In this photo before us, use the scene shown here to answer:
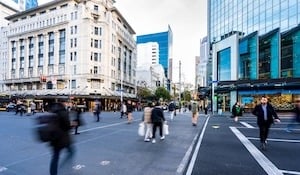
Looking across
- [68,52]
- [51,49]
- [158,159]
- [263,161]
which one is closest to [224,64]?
[68,52]

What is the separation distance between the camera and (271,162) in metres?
7.28

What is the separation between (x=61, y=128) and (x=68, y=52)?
58.2 metres

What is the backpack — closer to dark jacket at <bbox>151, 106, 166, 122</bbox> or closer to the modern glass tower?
dark jacket at <bbox>151, 106, 166, 122</bbox>

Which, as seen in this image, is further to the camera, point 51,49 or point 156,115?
point 51,49

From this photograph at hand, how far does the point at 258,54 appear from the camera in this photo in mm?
44656

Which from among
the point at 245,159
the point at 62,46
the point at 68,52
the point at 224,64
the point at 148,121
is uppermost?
the point at 62,46

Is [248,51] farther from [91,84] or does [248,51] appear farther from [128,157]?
[128,157]

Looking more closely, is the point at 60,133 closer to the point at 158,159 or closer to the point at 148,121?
the point at 158,159

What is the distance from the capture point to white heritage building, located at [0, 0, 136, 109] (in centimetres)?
5838

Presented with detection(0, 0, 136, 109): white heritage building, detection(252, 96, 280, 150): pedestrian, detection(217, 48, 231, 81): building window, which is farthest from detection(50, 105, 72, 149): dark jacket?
detection(0, 0, 136, 109): white heritage building

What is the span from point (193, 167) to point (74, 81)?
181ft

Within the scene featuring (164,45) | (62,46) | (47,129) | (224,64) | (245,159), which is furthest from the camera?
(164,45)

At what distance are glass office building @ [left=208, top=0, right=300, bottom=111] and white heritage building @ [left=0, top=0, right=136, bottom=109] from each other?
21.4 m

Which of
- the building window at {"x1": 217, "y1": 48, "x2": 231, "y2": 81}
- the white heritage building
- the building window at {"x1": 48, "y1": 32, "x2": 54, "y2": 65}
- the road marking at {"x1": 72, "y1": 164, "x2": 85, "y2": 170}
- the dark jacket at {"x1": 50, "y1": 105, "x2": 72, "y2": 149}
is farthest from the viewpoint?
the building window at {"x1": 48, "y1": 32, "x2": 54, "y2": 65}
